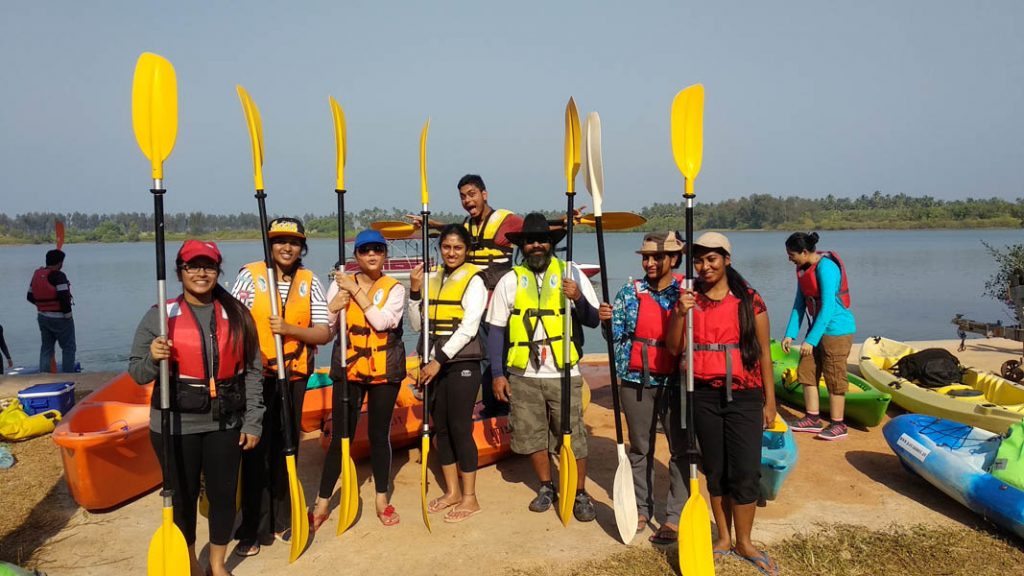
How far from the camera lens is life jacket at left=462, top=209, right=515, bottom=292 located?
15.0 ft

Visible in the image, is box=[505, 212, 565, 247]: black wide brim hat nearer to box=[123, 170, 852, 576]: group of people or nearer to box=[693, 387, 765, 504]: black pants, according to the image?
box=[123, 170, 852, 576]: group of people

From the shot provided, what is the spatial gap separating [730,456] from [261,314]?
7.89ft

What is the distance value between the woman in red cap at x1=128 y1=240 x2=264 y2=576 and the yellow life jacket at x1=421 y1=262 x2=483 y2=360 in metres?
1.05

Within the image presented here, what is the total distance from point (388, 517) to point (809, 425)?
11.7 feet

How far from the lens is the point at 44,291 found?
813 cm

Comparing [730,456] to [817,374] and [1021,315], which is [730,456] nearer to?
[817,374]

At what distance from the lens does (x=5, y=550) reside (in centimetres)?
351

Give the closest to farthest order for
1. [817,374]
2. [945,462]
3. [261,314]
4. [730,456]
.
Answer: [730,456]
[261,314]
[945,462]
[817,374]

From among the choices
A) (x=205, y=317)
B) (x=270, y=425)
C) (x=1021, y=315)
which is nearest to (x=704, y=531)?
(x=270, y=425)

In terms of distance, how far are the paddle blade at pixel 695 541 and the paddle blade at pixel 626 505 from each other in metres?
0.36

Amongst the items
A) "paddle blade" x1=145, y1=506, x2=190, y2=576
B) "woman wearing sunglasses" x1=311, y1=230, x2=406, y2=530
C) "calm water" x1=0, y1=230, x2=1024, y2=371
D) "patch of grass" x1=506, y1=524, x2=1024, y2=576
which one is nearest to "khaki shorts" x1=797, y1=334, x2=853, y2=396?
"patch of grass" x1=506, y1=524, x2=1024, y2=576

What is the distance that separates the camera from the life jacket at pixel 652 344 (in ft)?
11.0

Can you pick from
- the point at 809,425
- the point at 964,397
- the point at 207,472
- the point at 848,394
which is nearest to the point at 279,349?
the point at 207,472

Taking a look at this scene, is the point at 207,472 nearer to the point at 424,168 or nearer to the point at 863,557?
the point at 424,168
